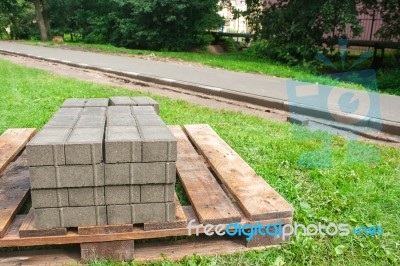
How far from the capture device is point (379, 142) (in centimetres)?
540

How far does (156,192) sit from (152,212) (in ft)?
0.42

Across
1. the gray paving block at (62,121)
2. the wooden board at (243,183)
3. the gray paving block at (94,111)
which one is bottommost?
the wooden board at (243,183)

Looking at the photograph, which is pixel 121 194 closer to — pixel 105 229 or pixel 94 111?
pixel 105 229

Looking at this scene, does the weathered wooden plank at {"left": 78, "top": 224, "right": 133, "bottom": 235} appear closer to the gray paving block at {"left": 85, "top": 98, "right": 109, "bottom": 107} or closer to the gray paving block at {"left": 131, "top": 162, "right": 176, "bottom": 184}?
the gray paving block at {"left": 131, "top": 162, "right": 176, "bottom": 184}

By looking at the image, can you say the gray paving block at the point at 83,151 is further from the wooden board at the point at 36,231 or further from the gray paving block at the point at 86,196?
the wooden board at the point at 36,231

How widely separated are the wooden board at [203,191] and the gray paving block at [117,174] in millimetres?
548

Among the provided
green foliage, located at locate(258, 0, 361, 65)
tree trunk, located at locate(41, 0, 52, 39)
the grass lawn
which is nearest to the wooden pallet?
the grass lawn

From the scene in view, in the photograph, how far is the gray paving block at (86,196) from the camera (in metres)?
2.43

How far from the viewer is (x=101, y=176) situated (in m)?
2.41

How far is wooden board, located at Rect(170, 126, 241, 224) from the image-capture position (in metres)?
2.62

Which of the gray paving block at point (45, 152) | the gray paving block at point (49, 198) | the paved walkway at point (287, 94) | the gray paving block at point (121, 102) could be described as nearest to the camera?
the gray paving block at point (45, 152)

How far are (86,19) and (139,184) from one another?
2563 cm

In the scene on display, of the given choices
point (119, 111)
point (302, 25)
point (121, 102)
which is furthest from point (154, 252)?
point (302, 25)

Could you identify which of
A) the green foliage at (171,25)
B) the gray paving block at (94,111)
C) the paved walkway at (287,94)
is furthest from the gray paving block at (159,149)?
the green foliage at (171,25)
